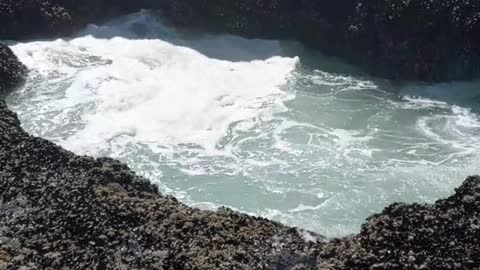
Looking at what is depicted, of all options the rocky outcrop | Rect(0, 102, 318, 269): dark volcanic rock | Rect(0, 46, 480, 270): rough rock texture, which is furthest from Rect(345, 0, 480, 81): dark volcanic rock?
Rect(0, 102, 318, 269): dark volcanic rock

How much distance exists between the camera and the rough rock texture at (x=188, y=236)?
572 inches

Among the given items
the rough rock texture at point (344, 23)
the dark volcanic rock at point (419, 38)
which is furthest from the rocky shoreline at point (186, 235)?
the rough rock texture at point (344, 23)

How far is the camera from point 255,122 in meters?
28.0

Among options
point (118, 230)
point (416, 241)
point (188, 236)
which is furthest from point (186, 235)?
→ point (416, 241)

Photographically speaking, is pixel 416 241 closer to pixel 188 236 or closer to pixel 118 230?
pixel 188 236

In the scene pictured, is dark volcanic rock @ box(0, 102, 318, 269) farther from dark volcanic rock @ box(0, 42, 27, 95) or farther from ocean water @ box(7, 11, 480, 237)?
dark volcanic rock @ box(0, 42, 27, 95)

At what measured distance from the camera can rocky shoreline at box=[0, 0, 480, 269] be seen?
47.7ft

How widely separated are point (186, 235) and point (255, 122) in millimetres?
12437

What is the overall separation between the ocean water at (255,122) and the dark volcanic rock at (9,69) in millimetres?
601

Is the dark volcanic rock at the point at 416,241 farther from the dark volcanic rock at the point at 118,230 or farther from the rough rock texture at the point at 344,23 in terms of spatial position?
the rough rock texture at the point at 344,23

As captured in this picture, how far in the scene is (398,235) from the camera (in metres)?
14.8

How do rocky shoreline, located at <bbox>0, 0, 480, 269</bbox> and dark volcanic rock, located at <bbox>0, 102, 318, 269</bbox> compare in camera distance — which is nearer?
rocky shoreline, located at <bbox>0, 0, 480, 269</bbox>

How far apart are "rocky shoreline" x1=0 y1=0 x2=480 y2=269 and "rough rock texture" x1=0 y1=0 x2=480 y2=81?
1645 cm

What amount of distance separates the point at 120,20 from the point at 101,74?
842cm
